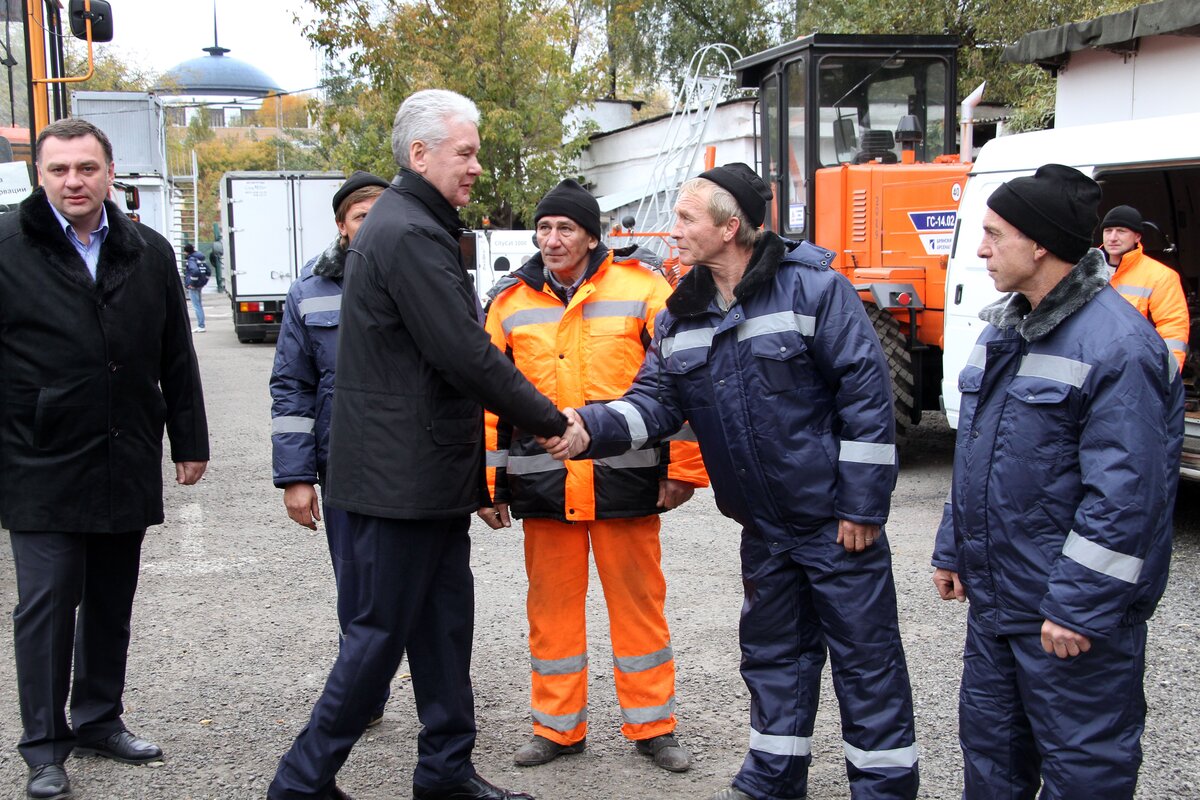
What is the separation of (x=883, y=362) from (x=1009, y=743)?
109cm

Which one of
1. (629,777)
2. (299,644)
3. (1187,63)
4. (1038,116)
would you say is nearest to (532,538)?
(629,777)

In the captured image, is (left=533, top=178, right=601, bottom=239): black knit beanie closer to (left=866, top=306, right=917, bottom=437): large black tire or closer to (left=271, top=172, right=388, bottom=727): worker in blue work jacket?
(left=271, top=172, right=388, bottom=727): worker in blue work jacket

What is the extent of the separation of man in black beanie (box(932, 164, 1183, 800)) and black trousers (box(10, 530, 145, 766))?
2742mm

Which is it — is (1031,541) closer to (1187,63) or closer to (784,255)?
(784,255)

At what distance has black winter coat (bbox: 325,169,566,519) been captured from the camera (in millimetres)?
3201

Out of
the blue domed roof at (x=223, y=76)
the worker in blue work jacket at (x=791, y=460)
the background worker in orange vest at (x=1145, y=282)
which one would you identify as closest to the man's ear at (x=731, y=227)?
the worker in blue work jacket at (x=791, y=460)

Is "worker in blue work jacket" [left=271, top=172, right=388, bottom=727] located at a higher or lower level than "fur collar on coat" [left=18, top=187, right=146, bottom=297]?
lower

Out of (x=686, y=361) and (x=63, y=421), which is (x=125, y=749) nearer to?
(x=63, y=421)

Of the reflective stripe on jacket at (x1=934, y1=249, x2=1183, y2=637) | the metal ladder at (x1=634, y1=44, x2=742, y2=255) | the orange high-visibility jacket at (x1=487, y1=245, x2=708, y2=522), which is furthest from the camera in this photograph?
the metal ladder at (x1=634, y1=44, x2=742, y2=255)

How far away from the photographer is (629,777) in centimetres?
376

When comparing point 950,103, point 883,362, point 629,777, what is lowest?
point 629,777

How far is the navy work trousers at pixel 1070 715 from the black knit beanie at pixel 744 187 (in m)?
1.42

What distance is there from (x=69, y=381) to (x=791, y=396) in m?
2.30

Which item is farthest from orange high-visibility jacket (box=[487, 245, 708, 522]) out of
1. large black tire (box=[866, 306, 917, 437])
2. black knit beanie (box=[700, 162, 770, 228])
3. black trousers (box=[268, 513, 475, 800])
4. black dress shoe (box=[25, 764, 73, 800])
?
large black tire (box=[866, 306, 917, 437])
